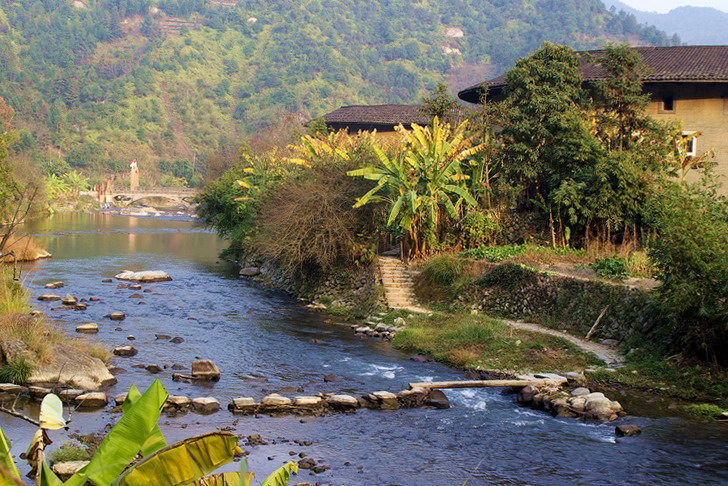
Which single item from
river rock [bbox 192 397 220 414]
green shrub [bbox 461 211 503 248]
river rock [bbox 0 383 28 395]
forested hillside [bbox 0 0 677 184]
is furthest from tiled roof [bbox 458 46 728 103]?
forested hillside [bbox 0 0 677 184]

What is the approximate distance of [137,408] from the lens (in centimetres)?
400

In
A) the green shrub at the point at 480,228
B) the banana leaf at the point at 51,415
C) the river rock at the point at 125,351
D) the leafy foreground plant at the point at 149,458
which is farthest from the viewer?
the green shrub at the point at 480,228

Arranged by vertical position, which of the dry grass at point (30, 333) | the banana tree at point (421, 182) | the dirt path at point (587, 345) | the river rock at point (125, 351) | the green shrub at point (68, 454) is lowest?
the river rock at point (125, 351)

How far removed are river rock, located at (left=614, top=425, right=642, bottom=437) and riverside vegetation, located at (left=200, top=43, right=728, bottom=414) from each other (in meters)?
4.43

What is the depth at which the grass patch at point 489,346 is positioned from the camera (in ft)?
47.8

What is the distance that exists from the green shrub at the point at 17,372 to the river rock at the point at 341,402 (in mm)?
5129

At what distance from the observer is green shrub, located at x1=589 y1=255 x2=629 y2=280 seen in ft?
54.3

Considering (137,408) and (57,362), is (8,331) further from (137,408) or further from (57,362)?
(137,408)

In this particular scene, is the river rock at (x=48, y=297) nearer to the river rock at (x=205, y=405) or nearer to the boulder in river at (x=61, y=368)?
the boulder in river at (x=61, y=368)

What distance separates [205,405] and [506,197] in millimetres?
13830

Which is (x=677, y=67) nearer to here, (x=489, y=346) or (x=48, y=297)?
(x=489, y=346)

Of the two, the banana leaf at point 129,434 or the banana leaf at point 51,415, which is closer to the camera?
the banana leaf at point 129,434

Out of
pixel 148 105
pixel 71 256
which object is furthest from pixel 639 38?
pixel 71 256

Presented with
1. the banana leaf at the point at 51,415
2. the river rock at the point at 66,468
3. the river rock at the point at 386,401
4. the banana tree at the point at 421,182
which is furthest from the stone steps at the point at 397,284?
the banana leaf at the point at 51,415
